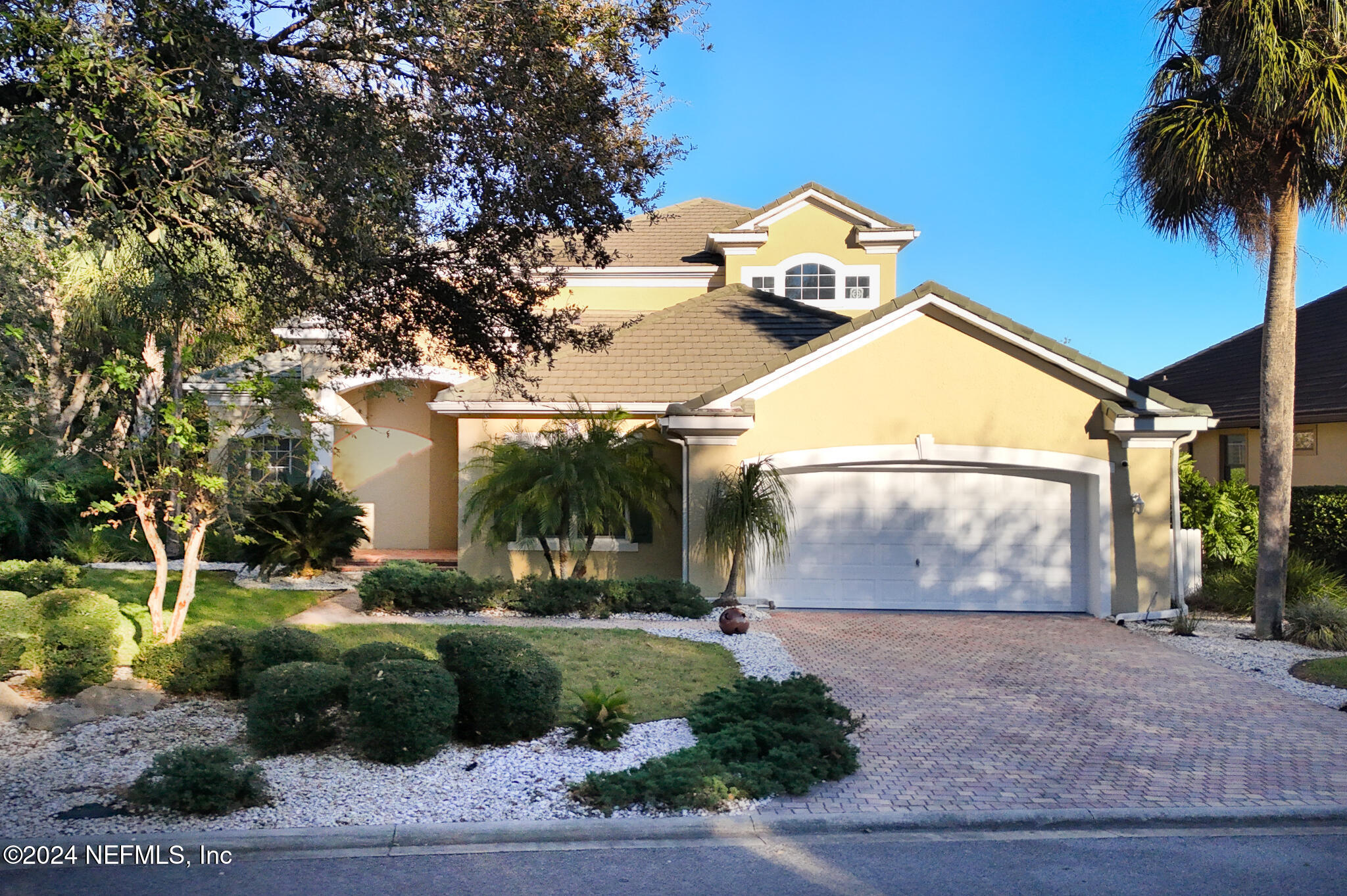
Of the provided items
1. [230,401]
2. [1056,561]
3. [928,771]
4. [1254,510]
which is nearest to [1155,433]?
[1056,561]

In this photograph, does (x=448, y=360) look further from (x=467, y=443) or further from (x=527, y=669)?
(x=527, y=669)

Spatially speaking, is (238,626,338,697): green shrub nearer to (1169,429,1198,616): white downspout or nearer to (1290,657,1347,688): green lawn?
(1290,657,1347,688): green lawn

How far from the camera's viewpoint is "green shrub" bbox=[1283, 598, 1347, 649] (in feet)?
39.0

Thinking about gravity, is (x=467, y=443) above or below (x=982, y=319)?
below

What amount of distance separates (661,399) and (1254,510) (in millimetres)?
9787

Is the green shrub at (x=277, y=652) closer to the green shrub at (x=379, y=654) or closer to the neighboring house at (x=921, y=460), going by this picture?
the green shrub at (x=379, y=654)

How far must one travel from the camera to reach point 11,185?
6406 mm

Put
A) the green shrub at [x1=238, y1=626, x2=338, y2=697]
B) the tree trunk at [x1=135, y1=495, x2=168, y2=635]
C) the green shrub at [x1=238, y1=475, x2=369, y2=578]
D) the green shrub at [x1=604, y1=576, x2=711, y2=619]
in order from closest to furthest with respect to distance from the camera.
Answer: the green shrub at [x1=238, y1=626, x2=338, y2=697], the tree trunk at [x1=135, y1=495, x2=168, y2=635], the green shrub at [x1=604, y1=576, x2=711, y2=619], the green shrub at [x1=238, y1=475, x2=369, y2=578]

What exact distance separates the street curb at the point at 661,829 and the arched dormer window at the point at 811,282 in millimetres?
16448

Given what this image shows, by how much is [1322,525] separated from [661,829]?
14.2 meters

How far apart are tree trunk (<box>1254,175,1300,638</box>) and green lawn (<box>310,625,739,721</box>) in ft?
24.0

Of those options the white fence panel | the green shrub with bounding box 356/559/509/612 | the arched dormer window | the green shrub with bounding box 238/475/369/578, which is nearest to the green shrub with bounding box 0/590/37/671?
the green shrub with bounding box 356/559/509/612

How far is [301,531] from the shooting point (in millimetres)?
15453

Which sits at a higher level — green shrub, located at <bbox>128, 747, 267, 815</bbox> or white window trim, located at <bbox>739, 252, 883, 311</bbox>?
white window trim, located at <bbox>739, 252, 883, 311</bbox>
